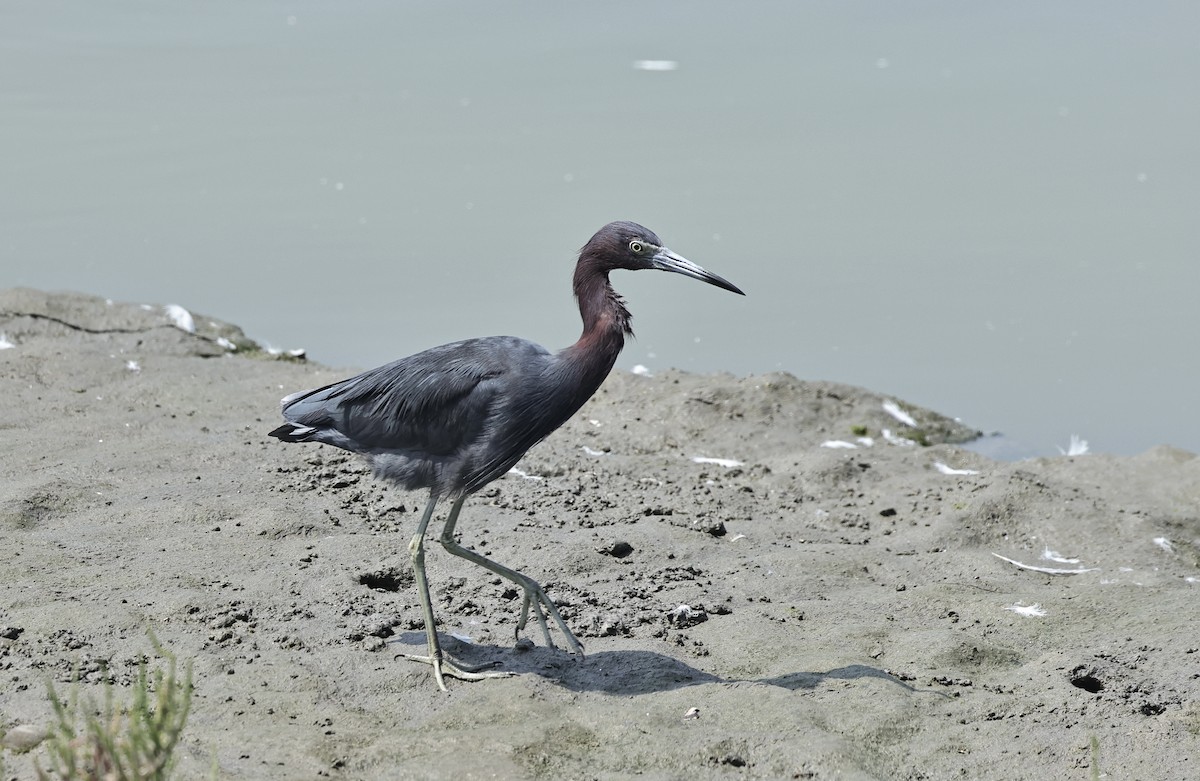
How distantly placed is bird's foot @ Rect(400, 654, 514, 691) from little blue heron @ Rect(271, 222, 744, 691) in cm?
1

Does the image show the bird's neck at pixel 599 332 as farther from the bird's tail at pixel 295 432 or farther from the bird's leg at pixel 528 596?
the bird's tail at pixel 295 432

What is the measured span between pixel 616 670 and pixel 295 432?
6.00 feet

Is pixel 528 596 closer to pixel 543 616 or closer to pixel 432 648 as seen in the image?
pixel 543 616

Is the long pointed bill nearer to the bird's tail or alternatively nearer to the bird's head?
the bird's head

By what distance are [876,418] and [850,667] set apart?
397 centimetres

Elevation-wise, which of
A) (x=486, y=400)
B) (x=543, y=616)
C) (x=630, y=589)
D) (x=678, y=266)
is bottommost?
(x=630, y=589)

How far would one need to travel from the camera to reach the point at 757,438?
880cm

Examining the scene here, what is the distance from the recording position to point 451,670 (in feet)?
17.6

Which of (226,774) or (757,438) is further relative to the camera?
(757,438)

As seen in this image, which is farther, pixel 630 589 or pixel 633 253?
pixel 630 589

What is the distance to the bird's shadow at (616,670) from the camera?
532 centimetres

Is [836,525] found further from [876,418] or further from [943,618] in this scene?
[876,418]

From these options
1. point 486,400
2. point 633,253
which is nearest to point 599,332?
point 633,253

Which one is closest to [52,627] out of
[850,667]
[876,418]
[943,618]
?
[850,667]
